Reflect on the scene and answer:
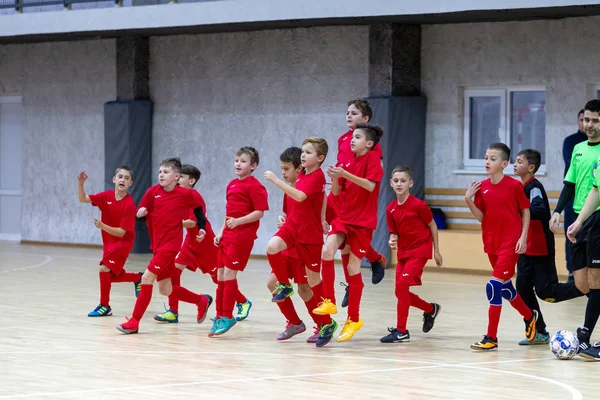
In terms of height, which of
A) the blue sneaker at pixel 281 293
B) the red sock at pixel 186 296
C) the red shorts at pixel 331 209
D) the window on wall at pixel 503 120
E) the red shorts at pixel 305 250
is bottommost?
the red sock at pixel 186 296

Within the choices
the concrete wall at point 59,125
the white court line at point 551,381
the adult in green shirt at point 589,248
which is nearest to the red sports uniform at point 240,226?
the white court line at point 551,381

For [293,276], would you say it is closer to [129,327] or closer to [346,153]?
[346,153]

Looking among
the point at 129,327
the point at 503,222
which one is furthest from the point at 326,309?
the point at 129,327

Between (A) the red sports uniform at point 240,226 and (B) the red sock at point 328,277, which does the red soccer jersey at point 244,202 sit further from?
(B) the red sock at point 328,277

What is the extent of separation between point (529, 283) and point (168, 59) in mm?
10843

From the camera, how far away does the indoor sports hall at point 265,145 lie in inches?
296

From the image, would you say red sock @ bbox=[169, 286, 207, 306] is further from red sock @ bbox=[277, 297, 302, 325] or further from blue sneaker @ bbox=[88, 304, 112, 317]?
red sock @ bbox=[277, 297, 302, 325]

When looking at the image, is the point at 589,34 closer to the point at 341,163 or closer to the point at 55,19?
the point at 341,163

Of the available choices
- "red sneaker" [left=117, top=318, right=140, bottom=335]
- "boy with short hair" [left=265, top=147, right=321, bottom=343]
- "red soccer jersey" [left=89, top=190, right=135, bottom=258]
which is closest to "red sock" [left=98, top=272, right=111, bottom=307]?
"red soccer jersey" [left=89, top=190, right=135, bottom=258]

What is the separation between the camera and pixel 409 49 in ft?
52.5

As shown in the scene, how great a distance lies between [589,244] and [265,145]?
10173mm

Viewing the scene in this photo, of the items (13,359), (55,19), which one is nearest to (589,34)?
(55,19)

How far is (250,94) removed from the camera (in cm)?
1778

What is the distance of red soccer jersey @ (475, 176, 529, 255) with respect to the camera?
8492 millimetres
